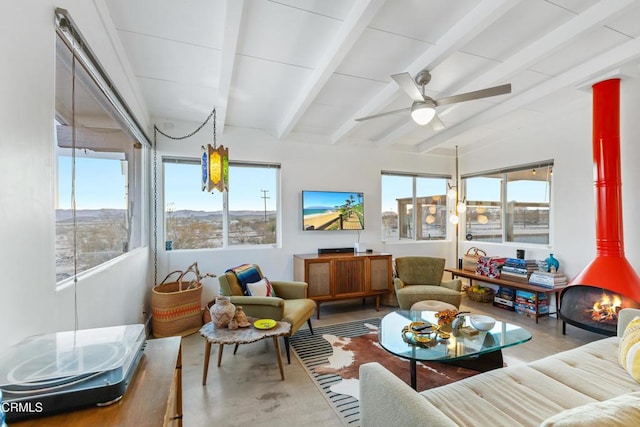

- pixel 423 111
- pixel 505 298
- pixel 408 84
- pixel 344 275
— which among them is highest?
pixel 408 84

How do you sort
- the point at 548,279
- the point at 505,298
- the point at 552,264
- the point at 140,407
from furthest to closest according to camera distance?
the point at 505,298 → the point at 552,264 → the point at 548,279 → the point at 140,407

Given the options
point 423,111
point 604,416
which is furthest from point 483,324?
point 423,111

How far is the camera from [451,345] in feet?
7.13

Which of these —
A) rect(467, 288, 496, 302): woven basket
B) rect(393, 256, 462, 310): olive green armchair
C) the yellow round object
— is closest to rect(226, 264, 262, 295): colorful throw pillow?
the yellow round object

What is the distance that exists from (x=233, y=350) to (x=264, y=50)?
291 cm

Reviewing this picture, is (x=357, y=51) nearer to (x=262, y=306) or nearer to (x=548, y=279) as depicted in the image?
(x=262, y=306)

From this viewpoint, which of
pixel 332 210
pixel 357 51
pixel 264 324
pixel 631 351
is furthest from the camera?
pixel 332 210

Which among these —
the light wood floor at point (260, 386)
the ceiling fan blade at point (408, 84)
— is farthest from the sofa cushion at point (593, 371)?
the ceiling fan blade at point (408, 84)

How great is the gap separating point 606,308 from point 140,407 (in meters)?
4.11

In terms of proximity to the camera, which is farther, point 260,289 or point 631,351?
point 260,289

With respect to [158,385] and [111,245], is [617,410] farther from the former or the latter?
[111,245]

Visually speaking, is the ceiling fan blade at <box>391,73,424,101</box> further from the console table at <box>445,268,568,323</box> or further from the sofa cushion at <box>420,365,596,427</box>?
the console table at <box>445,268,568,323</box>

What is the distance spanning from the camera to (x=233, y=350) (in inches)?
117

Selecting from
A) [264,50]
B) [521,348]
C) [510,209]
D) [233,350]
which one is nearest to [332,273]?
[233,350]
